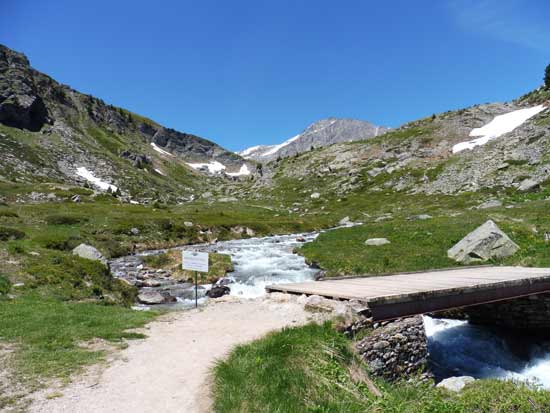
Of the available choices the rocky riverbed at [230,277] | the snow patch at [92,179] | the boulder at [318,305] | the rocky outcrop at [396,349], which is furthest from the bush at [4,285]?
the snow patch at [92,179]

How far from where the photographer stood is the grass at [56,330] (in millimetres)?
9562

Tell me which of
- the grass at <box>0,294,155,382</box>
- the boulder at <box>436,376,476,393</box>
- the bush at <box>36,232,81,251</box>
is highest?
the bush at <box>36,232,81,251</box>

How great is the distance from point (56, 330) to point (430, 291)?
13.4 meters

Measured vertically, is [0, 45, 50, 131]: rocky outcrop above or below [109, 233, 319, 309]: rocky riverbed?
above

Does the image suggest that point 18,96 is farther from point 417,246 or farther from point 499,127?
point 499,127

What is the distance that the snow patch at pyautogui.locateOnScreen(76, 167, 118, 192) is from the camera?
12656 centimetres

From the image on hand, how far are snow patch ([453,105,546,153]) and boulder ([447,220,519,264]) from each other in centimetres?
7909

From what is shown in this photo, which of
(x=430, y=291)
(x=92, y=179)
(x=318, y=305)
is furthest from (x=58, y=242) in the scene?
(x=92, y=179)

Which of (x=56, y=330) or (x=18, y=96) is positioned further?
(x=18, y=96)

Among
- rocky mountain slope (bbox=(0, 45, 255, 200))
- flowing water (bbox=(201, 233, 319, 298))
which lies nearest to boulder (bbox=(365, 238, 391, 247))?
flowing water (bbox=(201, 233, 319, 298))

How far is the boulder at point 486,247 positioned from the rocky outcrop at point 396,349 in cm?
1593

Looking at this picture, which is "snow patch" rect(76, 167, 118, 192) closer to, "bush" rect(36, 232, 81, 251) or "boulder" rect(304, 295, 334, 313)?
"bush" rect(36, 232, 81, 251)

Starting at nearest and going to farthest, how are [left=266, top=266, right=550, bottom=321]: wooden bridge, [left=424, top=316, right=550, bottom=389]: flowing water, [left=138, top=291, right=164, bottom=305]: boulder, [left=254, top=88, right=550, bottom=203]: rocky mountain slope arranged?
[left=266, top=266, right=550, bottom=321]: wooden bridge
[left=424, top=316, right=550, bottom=389]: flowing water
[left=138, top=291, right=164, bottom=305]: boulder
[left=254, top=88, right=550, bottom=203]: rocky mountain slope

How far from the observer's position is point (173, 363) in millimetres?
9953
